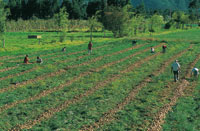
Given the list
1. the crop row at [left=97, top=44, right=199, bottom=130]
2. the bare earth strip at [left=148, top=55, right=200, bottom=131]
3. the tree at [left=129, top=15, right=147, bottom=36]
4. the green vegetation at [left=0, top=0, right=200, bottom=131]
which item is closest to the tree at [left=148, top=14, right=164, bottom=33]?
the tree at [left=129, top=15, right=147, bottom=36]

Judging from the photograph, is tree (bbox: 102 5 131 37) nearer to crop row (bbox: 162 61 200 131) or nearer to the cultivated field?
the cultivated field

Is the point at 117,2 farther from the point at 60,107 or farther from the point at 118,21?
the point at 60,107

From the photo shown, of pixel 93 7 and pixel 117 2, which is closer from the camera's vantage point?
pixel 117 2

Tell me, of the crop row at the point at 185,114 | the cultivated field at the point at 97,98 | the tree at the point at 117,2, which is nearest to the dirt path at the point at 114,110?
the cultivated field at the point at 97,98

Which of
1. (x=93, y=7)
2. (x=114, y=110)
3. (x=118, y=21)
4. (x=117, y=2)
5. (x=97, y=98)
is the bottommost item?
(x=114, y=110)

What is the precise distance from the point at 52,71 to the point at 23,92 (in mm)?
7226

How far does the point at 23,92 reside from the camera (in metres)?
17.9

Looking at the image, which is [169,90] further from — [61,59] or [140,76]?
[61,59]

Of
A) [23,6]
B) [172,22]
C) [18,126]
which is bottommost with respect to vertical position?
[18,126]

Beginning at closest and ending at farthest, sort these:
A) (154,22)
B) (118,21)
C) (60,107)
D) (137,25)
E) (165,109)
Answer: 1. (165,109)
2. (60,107)
3. (118,21)
4. (137,25)
5. (154,22)

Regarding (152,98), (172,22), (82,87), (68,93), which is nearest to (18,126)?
(68,93)

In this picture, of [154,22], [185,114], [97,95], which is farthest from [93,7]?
[185,114]

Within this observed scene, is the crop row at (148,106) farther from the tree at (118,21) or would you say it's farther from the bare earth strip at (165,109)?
the tree at (118,21)

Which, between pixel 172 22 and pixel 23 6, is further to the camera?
pixel 23 6
